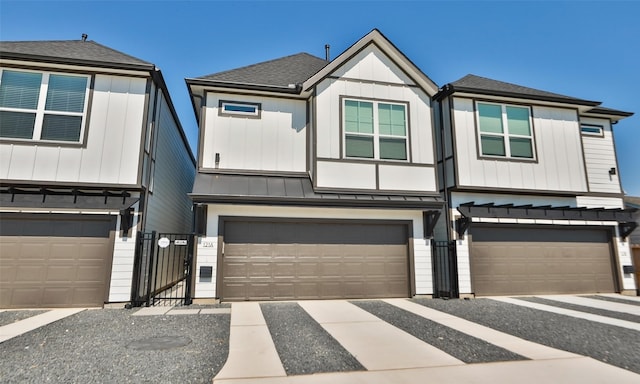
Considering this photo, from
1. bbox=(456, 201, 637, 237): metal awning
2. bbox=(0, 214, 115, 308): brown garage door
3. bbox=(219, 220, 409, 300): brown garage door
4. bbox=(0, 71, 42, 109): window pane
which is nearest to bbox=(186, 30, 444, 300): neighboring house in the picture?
bbox=(219, 220, 409, 300): brown garage door

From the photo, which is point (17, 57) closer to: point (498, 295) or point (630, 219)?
point (498, 295)

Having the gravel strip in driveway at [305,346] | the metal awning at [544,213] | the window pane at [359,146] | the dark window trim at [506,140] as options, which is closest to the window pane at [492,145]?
the dark window trim at [506,140]

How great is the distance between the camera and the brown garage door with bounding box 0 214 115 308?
8203 mm

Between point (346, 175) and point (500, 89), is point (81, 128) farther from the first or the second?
point (500, 89)

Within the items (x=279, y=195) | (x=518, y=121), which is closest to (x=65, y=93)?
(x=279, y=195)

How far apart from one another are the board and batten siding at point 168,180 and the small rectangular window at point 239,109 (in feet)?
6.63

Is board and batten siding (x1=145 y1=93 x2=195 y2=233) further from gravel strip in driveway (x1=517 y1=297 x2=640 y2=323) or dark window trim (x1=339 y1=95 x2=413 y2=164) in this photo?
gravel strip in driveway (x1=517 y1=297 x2=640 y2=323)

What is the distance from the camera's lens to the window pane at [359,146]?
1043 centimetres

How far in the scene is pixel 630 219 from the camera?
11.9 metres

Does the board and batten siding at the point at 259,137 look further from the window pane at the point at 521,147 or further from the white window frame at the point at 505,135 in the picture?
the window pane at the point at 521,147

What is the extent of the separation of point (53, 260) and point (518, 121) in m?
14.9

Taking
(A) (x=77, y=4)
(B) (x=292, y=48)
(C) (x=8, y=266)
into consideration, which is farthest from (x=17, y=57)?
(B) (x=292, y=48)

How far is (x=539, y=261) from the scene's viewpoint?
1109 centimetres

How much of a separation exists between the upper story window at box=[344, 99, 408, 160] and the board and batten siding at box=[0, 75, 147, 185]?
617 cm
